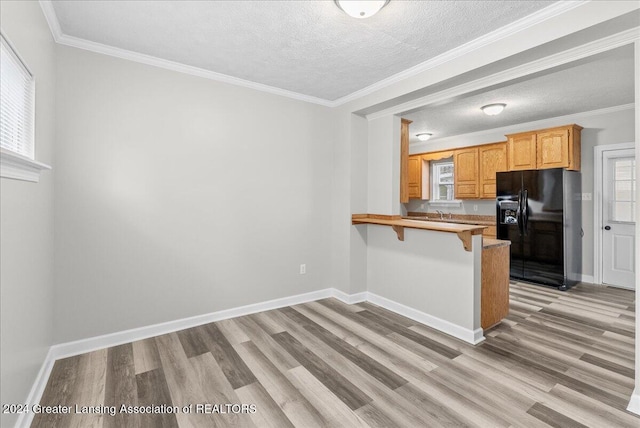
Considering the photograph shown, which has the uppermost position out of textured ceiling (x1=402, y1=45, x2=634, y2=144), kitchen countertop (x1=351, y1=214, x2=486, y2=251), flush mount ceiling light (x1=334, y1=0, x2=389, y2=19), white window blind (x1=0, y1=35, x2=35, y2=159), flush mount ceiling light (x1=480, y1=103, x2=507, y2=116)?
textured ceiling (x1=402, y1=45, x2=634, y2=144)

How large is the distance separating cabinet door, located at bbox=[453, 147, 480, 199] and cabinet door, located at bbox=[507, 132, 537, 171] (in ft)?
2.32

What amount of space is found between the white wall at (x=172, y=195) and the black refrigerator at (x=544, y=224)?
3297mm

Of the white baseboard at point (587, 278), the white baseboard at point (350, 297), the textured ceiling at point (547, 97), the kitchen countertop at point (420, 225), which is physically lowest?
the white baseboard at point (350, 297)

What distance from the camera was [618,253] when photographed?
14.7ft

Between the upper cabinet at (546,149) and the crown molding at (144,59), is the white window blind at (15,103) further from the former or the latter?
the upper cabinet at (546,149)

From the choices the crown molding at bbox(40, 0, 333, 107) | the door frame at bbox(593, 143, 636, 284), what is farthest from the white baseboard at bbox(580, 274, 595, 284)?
the crown molding at bbox(40, 0, 333, 107)

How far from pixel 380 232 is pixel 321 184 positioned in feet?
3.29

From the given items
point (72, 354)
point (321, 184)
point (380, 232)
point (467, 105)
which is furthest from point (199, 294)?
point (467, 105)

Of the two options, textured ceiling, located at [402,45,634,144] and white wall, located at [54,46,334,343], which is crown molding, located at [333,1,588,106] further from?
white wall, located at [54,46,334,343]

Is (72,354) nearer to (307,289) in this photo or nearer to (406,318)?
(307,289)

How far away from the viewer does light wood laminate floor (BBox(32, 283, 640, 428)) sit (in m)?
1.85

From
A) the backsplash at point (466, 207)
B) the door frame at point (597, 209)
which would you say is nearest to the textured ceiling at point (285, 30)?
the backsplash at point (466, 207)

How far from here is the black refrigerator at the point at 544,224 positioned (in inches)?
175

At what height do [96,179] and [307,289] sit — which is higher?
[96,179]
